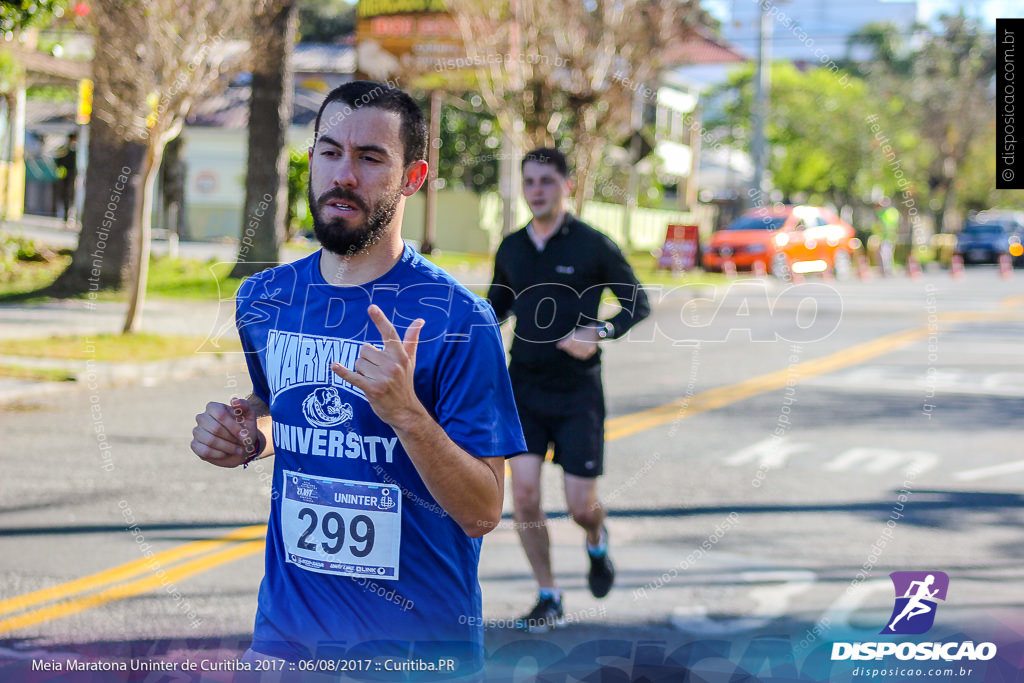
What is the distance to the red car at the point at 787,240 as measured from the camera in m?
11.9

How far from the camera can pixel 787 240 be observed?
532 inches

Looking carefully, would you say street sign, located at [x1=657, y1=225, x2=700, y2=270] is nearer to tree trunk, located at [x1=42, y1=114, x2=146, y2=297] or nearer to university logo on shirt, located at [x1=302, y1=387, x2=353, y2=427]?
tree trunk, located at [x1=42, y1=114, x2=146, y2=297]

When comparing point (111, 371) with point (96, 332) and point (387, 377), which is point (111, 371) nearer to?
point (96, 332)

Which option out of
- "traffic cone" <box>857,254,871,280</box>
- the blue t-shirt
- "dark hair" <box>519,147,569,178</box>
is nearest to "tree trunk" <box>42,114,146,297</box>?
"dark hair" <box>519,147,569,178</box>

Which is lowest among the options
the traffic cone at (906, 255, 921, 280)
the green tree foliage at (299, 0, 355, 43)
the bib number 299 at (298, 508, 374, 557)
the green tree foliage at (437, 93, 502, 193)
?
the bib number 299 at (298, 508, 374, 557)

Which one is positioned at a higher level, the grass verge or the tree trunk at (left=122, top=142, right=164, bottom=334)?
the tree trunk at (left=122, top=142, right=164, bottom=334)

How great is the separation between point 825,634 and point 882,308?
19797 millimetres

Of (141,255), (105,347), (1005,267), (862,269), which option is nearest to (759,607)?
(105,347)

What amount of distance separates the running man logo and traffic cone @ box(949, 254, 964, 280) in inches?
1292

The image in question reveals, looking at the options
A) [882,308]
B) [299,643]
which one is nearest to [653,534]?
[299,643]

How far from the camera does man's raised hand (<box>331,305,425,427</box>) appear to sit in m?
2.27

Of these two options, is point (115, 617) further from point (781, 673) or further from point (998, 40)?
point (998, 40)

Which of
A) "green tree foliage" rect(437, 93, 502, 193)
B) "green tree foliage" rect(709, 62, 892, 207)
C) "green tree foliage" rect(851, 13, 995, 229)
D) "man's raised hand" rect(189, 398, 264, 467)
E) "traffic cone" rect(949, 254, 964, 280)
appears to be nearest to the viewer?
"man's raised hand" rect(189, 398, 264, 467)

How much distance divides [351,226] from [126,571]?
12.2ft
